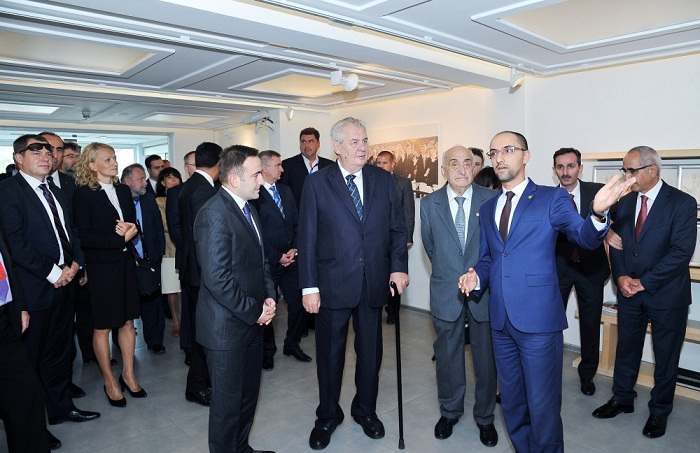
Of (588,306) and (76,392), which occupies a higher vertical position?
(588,306)

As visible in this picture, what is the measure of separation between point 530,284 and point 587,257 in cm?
194

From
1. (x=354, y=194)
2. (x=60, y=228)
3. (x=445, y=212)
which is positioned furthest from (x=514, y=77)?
(x=60, y=228)

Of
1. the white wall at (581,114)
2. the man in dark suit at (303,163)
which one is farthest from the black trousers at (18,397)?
the white wall at (581,114)

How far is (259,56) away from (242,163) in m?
2.23

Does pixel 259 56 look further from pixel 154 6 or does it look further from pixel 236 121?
pixel 236 121

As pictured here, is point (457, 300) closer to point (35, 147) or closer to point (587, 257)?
point (587, 257)

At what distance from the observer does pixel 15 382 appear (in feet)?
8.33

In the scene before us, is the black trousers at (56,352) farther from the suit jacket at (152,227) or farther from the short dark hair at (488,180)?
the short dark hair at (488,180)

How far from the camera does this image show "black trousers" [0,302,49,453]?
252 centimetres

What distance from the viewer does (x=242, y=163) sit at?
268 centimetres

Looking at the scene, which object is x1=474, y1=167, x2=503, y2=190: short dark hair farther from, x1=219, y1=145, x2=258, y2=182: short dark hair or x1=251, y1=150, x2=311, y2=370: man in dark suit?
x1=219, y1=145, x2=258, y2=182: short dark hair

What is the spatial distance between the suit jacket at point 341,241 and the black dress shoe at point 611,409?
6.51 ft

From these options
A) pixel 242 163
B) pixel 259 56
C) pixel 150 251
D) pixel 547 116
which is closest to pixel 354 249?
pixel 242 163

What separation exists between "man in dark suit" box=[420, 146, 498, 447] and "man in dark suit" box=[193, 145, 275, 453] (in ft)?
4.11
